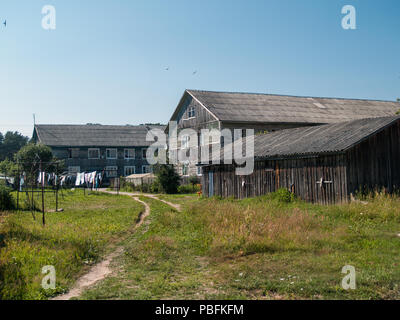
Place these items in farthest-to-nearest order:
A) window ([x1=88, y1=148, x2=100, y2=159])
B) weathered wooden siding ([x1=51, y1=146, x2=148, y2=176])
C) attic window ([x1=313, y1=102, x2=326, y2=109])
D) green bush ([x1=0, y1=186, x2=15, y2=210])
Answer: window ([x1=88, y1=148, x2=100, y2=159]), weathered wooden siding ([x1=51, y1=146, x2=148, y2=176]), attic window ([x1=313, y1=102, x2=326, y2=109]), green bush ([x1=0, y1=186, x2=15, y2=210])

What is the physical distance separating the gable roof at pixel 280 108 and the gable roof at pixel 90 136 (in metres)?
18.3

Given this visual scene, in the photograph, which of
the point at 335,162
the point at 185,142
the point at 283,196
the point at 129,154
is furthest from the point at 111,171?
the point at 335,162

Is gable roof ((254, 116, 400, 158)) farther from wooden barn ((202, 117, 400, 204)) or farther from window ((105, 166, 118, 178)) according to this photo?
window ((105, 166, 118, 178))

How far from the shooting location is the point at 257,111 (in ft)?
115

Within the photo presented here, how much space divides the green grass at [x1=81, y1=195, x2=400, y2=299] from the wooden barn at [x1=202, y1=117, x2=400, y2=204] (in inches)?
98.3

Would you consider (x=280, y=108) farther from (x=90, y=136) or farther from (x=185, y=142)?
(x=90, y=136)

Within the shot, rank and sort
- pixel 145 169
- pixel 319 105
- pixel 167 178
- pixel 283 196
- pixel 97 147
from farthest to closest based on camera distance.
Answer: pixel 145 169 → pixel 97 147 → pixel 319 105 → pixel 167 178 → pixel 283 196

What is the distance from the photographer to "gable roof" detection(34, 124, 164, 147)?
50.9 m

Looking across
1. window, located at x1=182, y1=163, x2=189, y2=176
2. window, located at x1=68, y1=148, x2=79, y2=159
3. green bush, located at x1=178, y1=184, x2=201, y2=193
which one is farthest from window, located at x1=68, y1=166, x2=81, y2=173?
green bush, located at x1=178, y1=184, x2=201, y2=193

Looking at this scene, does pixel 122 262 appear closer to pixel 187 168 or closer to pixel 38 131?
pixel 187 168

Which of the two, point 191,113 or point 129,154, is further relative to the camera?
point 129,154

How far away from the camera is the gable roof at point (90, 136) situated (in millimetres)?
50906

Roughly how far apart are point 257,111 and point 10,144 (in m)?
70.7
